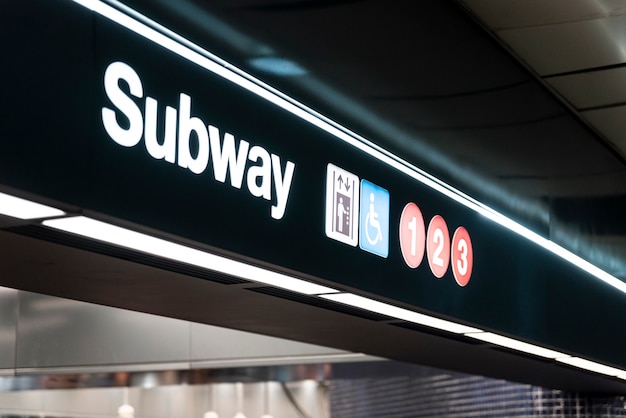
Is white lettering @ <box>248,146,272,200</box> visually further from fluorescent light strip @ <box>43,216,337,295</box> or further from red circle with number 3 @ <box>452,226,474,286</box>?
red circle with number 3 @ <box>452,226,474,286</box>

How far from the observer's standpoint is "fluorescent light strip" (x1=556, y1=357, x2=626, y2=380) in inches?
162

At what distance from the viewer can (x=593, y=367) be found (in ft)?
14.4

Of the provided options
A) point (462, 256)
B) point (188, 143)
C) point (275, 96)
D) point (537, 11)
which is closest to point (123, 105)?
point (188, 143)

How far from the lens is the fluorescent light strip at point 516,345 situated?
342cm

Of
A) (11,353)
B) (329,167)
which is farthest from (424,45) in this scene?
(11,353)

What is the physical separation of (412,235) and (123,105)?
121 centimetres

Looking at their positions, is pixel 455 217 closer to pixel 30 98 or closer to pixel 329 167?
pixel 329 167

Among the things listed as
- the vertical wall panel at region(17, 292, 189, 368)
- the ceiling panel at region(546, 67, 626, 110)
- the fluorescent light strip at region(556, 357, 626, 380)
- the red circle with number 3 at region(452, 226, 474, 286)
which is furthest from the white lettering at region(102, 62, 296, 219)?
the vertical wall panel at region(17, 292, 189, 368)

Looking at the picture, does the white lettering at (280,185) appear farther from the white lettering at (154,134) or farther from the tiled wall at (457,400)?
the tiled wall at (457,400)

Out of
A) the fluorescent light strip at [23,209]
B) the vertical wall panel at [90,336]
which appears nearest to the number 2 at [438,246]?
the fluorescent light strip at [23,209]

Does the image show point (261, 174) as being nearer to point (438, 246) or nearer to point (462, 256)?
point (438, 246)

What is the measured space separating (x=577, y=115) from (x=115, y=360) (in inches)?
111

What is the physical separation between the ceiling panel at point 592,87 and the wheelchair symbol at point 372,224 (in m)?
1.57

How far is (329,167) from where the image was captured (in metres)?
2.46
